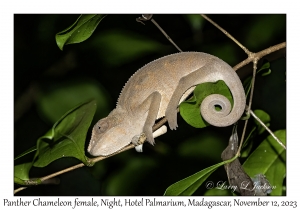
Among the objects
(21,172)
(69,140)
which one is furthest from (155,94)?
(21,172)

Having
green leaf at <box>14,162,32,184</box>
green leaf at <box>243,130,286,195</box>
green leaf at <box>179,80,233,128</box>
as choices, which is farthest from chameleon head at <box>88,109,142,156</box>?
green leaf at <box>243,130,286,195</box>

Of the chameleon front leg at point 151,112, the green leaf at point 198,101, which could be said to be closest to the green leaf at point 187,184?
the green leaf at point 198,101

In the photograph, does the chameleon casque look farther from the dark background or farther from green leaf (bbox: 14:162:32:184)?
the dark background

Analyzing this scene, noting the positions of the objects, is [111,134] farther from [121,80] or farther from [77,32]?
[121,80]

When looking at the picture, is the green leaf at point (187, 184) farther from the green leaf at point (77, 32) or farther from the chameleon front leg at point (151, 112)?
the green leaf at point (77, 32)

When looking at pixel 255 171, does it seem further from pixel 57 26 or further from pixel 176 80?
pixel 57 26
